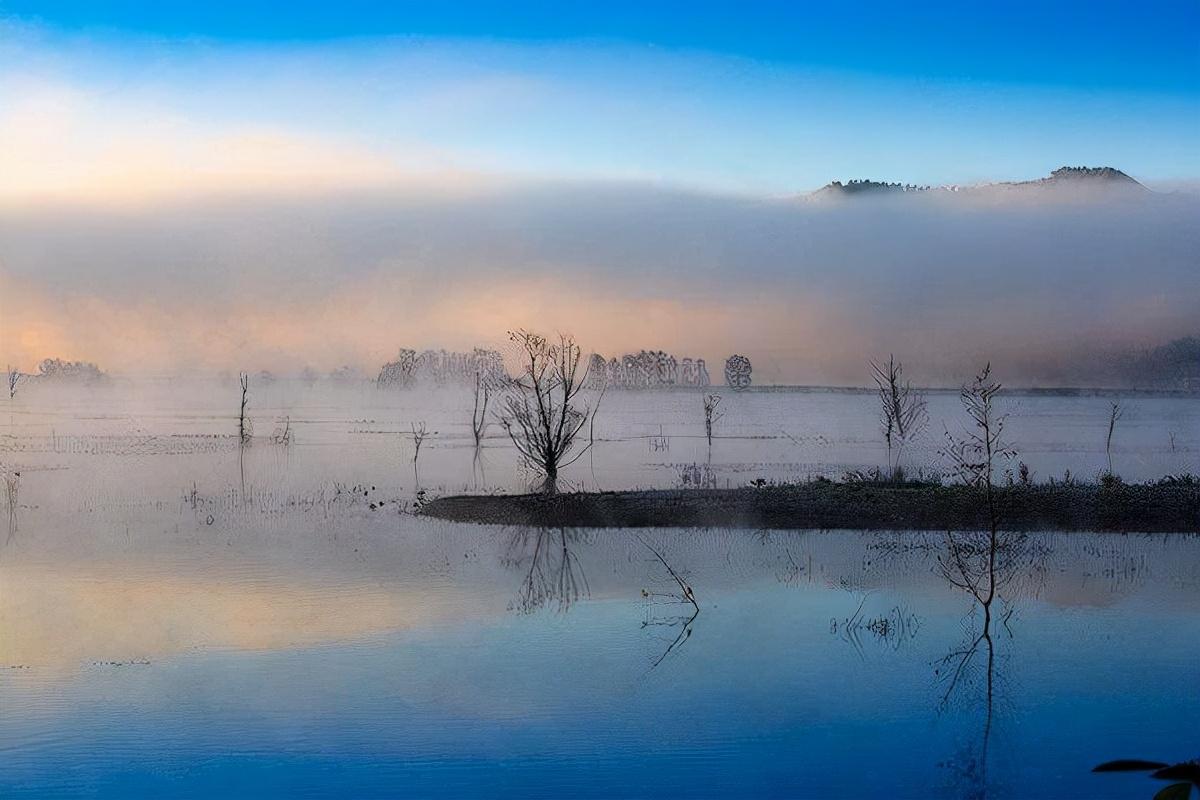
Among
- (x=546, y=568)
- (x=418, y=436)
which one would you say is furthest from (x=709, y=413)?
(x=546, y=568)

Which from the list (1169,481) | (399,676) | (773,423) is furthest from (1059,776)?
(773,423)

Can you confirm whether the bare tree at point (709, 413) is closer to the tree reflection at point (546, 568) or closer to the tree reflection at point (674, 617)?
the tree reflection at point (546, 568)

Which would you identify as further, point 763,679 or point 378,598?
point 378,598

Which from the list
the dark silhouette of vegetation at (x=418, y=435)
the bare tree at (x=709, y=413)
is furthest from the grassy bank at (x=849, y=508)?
the bare tree at (x=709, y=413)

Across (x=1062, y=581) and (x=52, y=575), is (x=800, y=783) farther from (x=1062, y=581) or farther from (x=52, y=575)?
(x=52, y=575)

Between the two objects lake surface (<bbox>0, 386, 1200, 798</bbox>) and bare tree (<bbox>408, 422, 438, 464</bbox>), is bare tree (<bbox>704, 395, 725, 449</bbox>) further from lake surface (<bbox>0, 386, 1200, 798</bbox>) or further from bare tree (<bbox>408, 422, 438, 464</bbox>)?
lake surface (<bbox>0, 386, 1200, 798</bbox>)

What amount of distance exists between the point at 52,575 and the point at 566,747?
9.77 m

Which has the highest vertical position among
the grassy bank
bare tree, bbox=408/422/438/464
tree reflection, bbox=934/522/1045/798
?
bare tree, bbox=408/422/438/464

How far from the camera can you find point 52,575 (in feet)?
49.2

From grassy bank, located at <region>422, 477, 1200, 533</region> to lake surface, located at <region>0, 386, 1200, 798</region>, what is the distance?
1.01 m

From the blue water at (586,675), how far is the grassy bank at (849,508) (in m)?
2.98

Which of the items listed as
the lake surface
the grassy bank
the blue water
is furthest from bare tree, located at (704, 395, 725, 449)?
the blue water

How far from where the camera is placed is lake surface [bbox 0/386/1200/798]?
748 centimetres

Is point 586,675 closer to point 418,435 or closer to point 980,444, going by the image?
point 980,444
